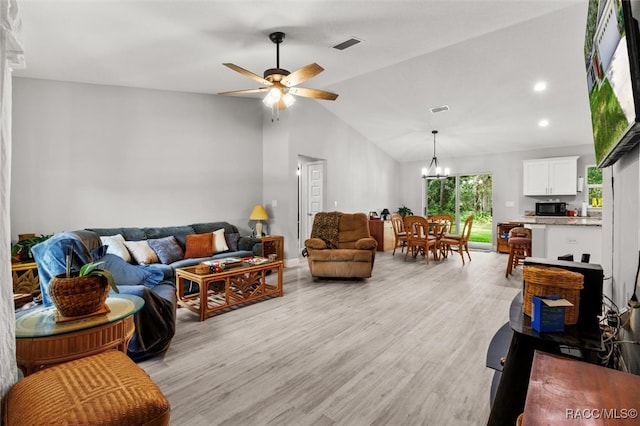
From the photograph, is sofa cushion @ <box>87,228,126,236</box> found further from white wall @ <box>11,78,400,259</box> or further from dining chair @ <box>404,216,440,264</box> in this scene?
dining chair @ <box>404,216,440,264</box>

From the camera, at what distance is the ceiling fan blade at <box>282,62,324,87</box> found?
292 cm

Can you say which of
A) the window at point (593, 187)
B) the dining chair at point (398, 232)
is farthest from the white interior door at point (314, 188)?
the window at point (593, 187)

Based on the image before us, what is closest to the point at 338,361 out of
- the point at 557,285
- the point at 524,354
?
the point at 524,354

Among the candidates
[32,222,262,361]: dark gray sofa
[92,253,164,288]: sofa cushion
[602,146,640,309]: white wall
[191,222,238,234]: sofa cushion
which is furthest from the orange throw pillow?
[602,146,640,309]: white wall

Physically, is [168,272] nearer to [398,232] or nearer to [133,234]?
[133,234]

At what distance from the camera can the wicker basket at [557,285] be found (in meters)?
1.29

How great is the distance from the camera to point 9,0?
1.17 meters

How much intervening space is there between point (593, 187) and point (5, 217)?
8.87 metres

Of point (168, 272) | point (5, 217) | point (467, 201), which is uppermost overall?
point (467, 201)

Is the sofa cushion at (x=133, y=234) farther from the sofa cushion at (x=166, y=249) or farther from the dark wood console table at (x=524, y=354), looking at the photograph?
the dark wood console table at (x=524, y=354)

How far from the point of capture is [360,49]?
3750 millimetres

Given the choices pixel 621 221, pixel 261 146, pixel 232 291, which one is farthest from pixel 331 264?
pixel 621 221

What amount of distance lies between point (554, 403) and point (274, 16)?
3223mm

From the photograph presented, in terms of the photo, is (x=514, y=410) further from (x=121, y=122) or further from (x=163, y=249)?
(x=121, y=122)
